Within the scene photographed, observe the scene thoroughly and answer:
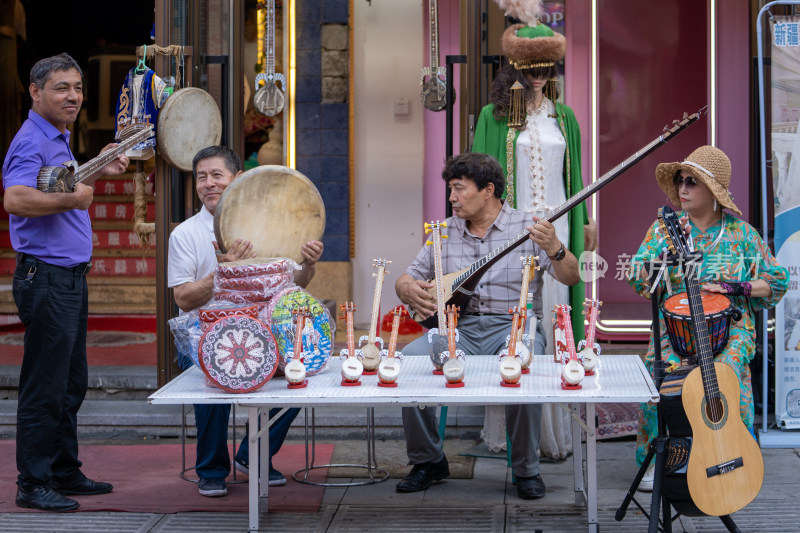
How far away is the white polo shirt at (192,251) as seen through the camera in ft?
14.3

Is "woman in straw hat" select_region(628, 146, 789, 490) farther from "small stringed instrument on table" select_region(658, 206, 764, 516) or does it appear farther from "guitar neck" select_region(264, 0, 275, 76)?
"guitar neck" select_region(264, 0, 275, 76)

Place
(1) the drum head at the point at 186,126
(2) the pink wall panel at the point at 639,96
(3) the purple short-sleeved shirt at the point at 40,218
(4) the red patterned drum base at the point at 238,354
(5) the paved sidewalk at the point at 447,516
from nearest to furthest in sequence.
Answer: (4) the red patterned drum base at the point at 238,354, (5) the paved sidewalk at the point at 447,516, (3) the purple short-sleeved shirt at the point at 40,218, (1) the drum head at the point at 186,126, (2) the pink wall panel at the point at 639,96

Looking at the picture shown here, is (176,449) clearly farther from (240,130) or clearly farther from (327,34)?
(327,34)

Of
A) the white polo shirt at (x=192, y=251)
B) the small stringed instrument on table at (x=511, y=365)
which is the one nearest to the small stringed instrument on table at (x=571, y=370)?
the small stringed instrument on table at (x=511, y=365)

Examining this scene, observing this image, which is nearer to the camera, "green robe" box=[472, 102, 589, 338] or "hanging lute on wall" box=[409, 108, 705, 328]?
"hanging lute on wall" box=[409, 108, 705, 328]

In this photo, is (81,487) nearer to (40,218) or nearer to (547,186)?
(40,218)

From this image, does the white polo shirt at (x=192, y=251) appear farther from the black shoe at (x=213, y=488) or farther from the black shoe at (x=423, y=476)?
the black shoe at (x=423, y=476)

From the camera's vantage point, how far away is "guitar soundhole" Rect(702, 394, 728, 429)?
3.60 m

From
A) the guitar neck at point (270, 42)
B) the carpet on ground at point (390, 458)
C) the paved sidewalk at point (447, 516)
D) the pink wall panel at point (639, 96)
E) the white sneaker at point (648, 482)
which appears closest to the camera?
the paved sidewalk at point (447, 516)

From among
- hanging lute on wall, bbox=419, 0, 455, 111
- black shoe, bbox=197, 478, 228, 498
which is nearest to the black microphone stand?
black shoe, bbox=197, 478, 228, 498

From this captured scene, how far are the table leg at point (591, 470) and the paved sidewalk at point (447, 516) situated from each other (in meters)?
0.24

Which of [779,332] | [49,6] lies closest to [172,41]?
[779,332]

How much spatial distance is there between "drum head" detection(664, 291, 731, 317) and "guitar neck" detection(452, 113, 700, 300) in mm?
550

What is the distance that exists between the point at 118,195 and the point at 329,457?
4597 millimetres
